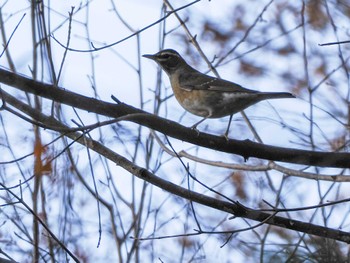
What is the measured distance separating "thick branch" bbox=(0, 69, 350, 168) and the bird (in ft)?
3.95

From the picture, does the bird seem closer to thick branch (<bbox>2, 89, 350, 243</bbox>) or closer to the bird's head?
the bird's head

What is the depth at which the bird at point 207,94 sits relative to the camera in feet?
19.7

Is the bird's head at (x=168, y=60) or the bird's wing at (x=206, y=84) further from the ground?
the bird's head at (x=168, y=60)

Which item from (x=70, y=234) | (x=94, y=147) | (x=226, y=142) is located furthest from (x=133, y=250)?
(x=226, y=142)

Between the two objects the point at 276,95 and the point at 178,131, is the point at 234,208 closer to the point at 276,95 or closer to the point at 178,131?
the point at 178,131

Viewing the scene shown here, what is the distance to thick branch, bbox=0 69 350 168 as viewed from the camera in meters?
3.80

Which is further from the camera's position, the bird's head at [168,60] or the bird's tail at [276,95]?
the bird's head at [168,60]

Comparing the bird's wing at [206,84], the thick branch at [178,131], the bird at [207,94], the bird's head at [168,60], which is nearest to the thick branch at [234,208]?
the thick branch at [178,131]

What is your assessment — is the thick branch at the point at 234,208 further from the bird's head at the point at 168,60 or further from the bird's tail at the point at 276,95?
the bird's head at the point at 168,60

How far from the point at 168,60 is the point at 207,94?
1.23 m

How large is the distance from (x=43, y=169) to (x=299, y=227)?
6.26ft

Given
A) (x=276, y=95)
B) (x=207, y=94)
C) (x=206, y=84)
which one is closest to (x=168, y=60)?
(x=206, y=84)

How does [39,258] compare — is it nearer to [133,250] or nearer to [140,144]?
[133,250]

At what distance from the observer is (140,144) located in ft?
21.8
